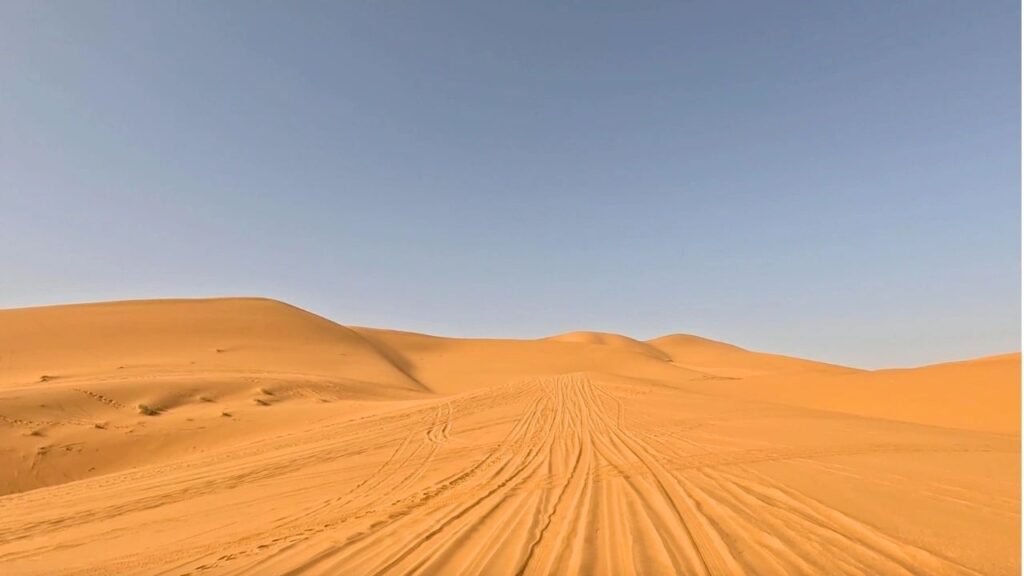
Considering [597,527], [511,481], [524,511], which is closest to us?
[597,527]

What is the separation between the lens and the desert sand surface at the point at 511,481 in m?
4.31

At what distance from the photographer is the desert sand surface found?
14.1 feet

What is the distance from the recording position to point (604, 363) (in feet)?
193

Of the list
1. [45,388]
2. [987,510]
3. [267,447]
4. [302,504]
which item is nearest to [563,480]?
[302,504]

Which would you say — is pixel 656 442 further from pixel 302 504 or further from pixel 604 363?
pixel 604 363

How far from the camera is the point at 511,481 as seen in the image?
7.00m

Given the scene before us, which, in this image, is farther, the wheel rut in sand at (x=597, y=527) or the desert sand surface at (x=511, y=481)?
the desert sand surface at (x=511, y=481)

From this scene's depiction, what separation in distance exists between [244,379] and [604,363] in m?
43.6

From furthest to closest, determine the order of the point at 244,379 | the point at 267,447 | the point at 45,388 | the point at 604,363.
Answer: the point at 604,363 → the point at 244,379 → the point at 45,388 → the point at 267,447

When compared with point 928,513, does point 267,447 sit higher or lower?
lower

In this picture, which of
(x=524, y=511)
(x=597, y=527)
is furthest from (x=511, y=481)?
(x=597, y=527)

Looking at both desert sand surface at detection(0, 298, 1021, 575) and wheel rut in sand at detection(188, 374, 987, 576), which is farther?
desert sand surface at detection(0, 298, 1021, 575)

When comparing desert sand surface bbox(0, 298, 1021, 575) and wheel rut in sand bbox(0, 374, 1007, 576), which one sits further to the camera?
desert sand surface bbox(0, 298, 1021, 575)

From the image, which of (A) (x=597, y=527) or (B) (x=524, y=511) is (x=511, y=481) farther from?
(A) (x=597, y=527)
